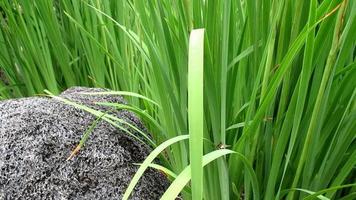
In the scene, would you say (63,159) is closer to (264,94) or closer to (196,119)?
(264,94)

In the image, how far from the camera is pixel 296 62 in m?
0.83

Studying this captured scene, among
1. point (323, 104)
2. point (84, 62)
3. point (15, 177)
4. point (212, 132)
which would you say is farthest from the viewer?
point (84, 62)

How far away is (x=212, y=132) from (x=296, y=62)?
0.19 m

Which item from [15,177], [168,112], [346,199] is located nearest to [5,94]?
[15,177]

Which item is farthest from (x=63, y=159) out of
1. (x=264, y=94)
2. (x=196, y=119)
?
(x=196, y=119)

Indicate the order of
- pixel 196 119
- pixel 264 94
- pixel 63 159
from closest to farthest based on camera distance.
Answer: pixel 196 119, pixel 264 94, pixel 63 159

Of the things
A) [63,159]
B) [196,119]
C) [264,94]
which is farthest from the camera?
[63,159]

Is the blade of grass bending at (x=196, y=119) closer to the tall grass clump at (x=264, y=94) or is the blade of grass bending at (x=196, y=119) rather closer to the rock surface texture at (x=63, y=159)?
the tall grass clump at (x=264, y=94)

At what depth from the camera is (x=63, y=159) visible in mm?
998

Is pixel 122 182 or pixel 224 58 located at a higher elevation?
pixel 224 58

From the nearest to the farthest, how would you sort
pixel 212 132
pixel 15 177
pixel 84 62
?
pixel 212 132
pixel 15 177
pixel 84 62

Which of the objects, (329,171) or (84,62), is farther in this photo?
(84,62)

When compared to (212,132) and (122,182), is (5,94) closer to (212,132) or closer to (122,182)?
(122,182)

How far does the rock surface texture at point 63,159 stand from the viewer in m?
0.97
